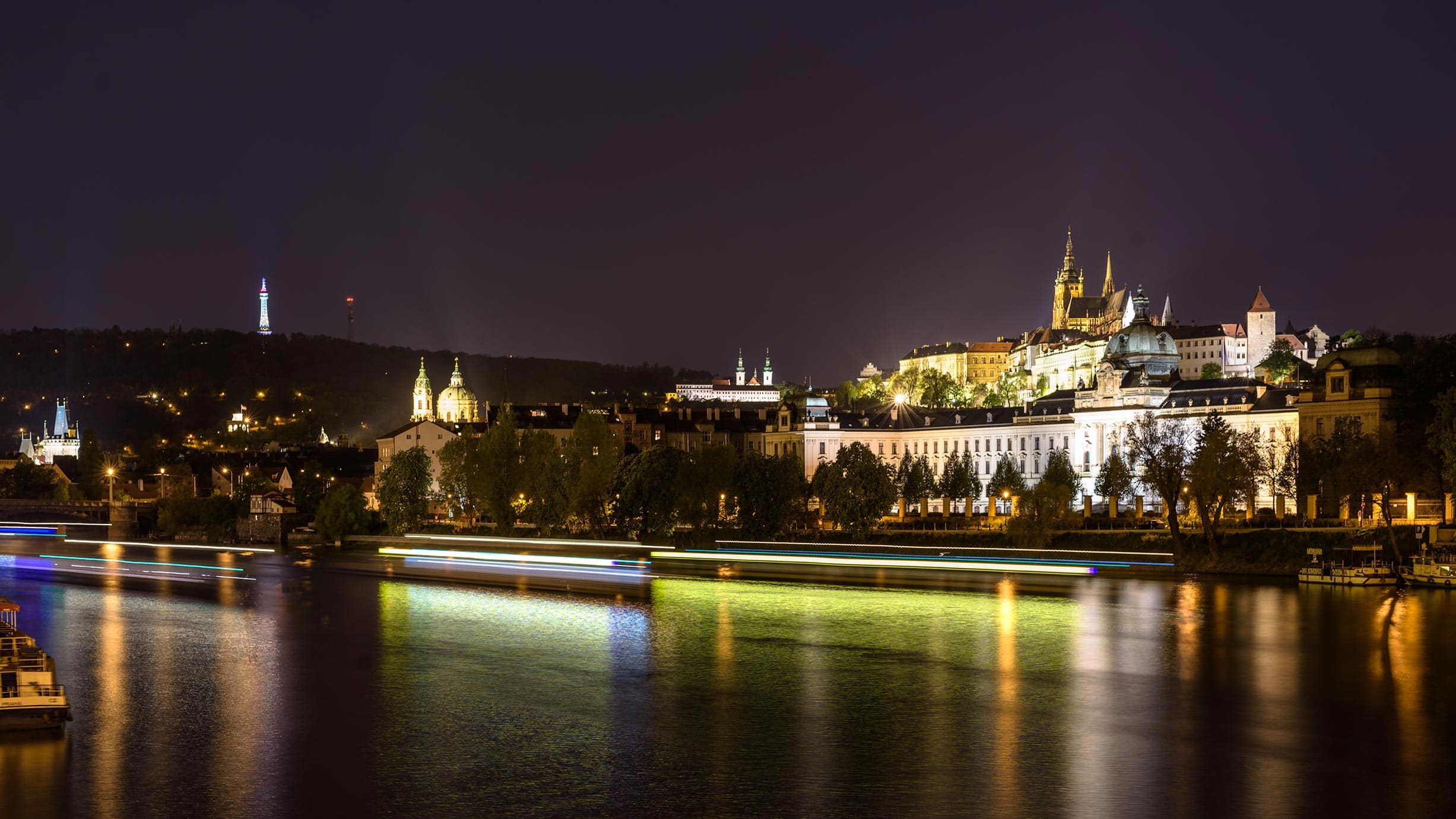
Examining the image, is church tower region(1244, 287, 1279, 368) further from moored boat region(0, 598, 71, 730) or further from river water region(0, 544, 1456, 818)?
moored boat region(0, 598, 71, 730)

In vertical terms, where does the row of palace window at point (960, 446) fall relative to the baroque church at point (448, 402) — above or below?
below

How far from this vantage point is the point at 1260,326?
17325 centimetres

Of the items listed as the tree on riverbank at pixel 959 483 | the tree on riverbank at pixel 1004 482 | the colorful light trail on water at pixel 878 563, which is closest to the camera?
the colorful light trail on water at pixel 878 563

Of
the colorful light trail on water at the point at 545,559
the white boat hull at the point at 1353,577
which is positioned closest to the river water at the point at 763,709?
the white boat hull at the point at 1353,577

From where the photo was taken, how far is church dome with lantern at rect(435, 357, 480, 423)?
185375 millimetres

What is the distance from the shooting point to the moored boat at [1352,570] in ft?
184

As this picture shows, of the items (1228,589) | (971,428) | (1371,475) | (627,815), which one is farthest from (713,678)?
(971,428)

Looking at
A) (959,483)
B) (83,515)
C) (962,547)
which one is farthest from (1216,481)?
(83,515)

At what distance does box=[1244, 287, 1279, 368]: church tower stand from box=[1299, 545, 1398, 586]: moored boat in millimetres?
116713

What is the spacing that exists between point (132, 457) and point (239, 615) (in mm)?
137417

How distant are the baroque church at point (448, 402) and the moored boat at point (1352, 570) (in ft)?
431

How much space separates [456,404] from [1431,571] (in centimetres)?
14341

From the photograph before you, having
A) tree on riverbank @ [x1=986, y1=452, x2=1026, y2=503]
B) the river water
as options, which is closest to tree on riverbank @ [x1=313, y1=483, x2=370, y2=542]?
tree on riverbank @ [x1=986, y1=452, x2=1026, y2=503]

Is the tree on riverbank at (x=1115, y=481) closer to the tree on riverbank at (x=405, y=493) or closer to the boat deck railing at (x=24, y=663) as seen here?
the tree on riverbank at (x=405, y=493)
